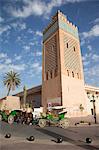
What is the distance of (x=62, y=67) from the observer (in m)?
40.4

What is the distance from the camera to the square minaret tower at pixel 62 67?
39.8 metres

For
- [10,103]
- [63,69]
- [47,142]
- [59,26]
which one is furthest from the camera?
[10,103]

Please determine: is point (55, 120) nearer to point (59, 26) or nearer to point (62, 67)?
point (62, 67)

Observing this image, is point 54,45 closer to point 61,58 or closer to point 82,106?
point 61,58

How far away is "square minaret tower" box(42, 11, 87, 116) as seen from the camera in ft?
131

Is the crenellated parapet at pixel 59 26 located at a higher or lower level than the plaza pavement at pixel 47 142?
higher

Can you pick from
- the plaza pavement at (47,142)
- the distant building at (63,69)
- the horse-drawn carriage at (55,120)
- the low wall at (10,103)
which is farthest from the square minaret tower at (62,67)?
the plaza pavement at (47,142)

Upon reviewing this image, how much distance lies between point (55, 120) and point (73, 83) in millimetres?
24470

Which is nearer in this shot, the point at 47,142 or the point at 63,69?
the point at 47,142

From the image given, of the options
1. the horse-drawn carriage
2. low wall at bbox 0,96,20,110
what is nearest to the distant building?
low wall at bbox 0,96,20,110

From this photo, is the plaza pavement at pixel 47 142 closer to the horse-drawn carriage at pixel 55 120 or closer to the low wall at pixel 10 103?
the horse-drawn carriage at pixel 55 120

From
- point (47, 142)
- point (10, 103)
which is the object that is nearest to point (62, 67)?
point (10, 103)

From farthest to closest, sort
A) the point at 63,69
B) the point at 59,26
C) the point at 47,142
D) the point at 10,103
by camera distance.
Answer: the point at 10,103 < the point at 59,26 < the point at 63,69 < the point at 47,142

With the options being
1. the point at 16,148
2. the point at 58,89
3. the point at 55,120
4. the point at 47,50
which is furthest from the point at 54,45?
the point at 16,148
